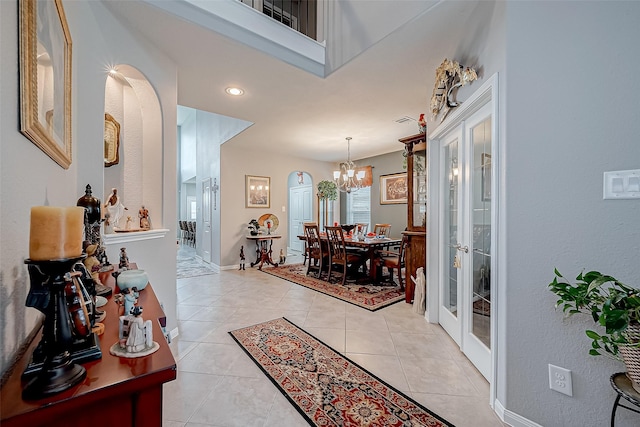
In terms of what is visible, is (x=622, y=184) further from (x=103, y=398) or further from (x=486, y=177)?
(x=103, y=398)

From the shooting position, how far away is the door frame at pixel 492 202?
64.6 inches

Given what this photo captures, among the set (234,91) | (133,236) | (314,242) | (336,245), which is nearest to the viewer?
(133,236)

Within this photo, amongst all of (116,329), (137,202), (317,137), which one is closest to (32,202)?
(116,329)

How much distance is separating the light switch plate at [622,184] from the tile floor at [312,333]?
1379 millimetres

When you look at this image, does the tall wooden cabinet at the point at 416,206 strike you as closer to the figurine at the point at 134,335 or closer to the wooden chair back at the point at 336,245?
the wooden chair back at the point at 336,245

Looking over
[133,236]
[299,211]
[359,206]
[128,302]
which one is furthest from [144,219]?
[299,211]

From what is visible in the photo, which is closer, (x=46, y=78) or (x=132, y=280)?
(x=46, y=78)

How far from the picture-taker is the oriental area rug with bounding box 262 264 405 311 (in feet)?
11.8

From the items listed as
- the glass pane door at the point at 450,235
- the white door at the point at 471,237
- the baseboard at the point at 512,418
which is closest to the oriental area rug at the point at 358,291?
the glass pane door at the point at 450,235

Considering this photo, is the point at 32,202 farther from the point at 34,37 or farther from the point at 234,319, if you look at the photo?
the point at 234,319

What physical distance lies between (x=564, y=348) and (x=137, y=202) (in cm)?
317

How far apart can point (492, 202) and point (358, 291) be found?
2769 millimetres

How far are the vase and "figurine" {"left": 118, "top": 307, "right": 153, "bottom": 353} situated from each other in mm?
1754

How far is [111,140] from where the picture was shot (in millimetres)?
2166
